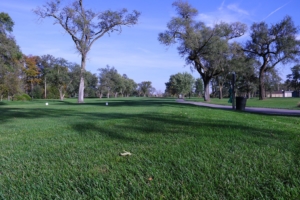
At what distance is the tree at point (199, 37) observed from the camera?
3134cm

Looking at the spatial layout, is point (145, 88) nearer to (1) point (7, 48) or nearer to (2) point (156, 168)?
(1) point (7, 48)

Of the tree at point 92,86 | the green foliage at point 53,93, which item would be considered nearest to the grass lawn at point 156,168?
the green foliage at point 53,93

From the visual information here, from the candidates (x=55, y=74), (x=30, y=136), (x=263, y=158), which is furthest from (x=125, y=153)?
(x=55, y=74)

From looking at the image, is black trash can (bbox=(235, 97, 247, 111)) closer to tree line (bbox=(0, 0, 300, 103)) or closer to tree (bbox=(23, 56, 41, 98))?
tree line (bbox=(0, 0, 300, 103))

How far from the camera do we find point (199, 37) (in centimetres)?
3142

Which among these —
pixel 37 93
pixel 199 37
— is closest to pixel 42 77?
pixel 37 93

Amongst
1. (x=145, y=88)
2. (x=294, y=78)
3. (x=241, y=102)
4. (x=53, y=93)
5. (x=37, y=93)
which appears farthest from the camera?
(x=145, y=88)

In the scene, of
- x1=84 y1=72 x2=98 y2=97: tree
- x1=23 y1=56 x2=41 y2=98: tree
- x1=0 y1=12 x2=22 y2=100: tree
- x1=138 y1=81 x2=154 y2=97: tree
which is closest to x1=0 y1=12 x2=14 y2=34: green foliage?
x1=0 y1=12 x2=22 y2=100: tree

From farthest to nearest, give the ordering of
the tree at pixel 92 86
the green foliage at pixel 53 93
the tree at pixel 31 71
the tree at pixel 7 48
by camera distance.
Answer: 1. the tree at pixel 92 86
2. the green foliage at pixel 53 93
3. the tree at pixel 31 71
4. the tree at pixel 7 48

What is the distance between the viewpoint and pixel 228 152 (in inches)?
148

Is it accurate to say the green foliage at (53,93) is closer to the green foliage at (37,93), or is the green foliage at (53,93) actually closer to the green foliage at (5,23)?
the green foliage at (37,93)

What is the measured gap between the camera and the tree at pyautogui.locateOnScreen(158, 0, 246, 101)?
31.3 meters

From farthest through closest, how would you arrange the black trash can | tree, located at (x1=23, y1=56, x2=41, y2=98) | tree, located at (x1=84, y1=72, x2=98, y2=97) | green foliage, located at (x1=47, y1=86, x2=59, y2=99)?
tree, located at (x1=84, y1=72, x2=98, y2=97)
green foliage, located at (x1=47, y1=86, x2=59, y2=99)
tree, located at (x1=23, y1=56, x2=41, y2=98)
the black trash can

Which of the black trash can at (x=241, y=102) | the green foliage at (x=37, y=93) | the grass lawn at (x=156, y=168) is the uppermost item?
the green foliage at (x=37, y=93)
